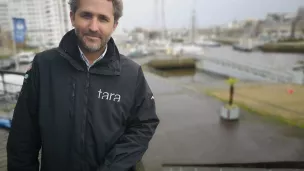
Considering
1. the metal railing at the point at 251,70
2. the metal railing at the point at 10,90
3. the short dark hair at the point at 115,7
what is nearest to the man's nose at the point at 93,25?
the short dark hair at the point at 115,7

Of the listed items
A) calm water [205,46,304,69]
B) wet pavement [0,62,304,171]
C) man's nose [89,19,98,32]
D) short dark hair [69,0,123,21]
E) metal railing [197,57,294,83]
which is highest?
short dark hair [69,0,123,21]

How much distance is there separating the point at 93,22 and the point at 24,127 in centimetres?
84

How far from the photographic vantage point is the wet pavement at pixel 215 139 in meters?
4.30

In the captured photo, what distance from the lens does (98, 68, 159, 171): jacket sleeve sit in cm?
156

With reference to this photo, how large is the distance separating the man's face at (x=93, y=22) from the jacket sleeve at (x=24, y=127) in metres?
0.39

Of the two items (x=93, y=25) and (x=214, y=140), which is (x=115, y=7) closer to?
(x=93, y=25)

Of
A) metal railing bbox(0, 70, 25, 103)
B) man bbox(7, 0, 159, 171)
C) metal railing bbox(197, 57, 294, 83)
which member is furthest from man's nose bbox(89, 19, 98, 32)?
metal railing bbox(197, 57, 294, 83)

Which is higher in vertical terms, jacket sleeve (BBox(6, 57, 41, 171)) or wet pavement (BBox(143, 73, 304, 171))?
jacket sleeve (BBox(6, 57, 41, 171))

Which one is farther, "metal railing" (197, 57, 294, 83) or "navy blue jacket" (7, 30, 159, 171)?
"metal railing" (197, 57, 294, 83)

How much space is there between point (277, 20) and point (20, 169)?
129 meters

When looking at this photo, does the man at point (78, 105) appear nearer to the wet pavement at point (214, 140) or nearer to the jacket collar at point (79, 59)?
the jacket collar at point (79, 59)

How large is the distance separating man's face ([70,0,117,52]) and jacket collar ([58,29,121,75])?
7 centimetres

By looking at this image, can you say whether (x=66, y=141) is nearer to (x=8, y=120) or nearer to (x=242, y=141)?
(x=8, y=120)

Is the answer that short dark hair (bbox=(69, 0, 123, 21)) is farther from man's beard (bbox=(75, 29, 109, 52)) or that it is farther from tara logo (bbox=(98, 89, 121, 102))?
tara logo (bbox=(98, 89, 121, 102))
